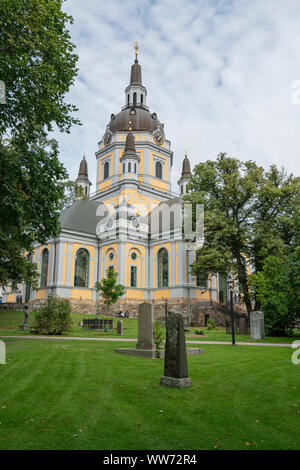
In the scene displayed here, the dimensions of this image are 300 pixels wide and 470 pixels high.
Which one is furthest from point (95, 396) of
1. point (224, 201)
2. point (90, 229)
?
point (90, 229)

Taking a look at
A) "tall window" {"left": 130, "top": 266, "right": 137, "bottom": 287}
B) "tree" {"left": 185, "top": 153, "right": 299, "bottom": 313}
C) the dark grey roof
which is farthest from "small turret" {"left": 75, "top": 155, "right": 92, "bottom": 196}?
"tree" {"left": 185, "top": 153, "right": 299, "bottom": 313}

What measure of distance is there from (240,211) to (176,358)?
78.9ft

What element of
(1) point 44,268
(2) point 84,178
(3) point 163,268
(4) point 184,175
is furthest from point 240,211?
(2) point 84,178

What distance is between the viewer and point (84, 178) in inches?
2172

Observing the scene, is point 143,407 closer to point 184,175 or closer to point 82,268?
point 82,268

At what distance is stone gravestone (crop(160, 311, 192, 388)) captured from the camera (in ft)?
22.6

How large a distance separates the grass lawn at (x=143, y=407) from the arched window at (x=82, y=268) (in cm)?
2860

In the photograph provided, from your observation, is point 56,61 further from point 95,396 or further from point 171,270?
point 171,270

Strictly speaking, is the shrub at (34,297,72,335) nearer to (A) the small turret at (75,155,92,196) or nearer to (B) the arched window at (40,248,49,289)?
(B) the arched window at (40,248,49,289)

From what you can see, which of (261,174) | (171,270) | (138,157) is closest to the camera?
(261,174)

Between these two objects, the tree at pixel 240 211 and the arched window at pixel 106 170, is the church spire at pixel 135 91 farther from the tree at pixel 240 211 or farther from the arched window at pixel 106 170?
the tree at pixel 240 211
